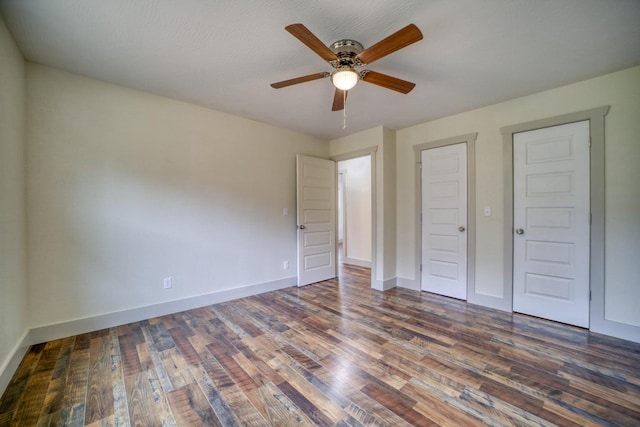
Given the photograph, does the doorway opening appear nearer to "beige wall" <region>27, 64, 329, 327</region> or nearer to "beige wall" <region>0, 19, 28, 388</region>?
"beige wall" <region>27, 64, 329, 327</region>

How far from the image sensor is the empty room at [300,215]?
165 cm

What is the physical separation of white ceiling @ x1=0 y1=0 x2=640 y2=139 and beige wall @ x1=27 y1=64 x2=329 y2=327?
0.35 metres

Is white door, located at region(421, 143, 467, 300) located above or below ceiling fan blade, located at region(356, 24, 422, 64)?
below

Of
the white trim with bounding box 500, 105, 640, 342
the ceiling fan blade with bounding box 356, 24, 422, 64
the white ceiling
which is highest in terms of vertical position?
the white ceiling

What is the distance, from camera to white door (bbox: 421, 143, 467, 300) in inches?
134

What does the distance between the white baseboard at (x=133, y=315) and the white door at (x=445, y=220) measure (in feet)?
8.04

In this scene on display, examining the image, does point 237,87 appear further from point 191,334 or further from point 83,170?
point 191,334

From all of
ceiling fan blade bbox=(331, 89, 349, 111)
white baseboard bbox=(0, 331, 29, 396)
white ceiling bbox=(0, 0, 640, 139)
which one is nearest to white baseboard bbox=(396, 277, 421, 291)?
white ceiling bbox=(0, 0, 640, 139)

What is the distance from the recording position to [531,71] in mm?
2367

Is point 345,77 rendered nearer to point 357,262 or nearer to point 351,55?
point 351,55

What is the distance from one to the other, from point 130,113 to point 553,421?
168 inches

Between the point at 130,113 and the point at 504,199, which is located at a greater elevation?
the point at 130,113

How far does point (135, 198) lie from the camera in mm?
2729

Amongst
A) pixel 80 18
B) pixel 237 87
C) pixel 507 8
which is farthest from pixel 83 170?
pixel 507 8
